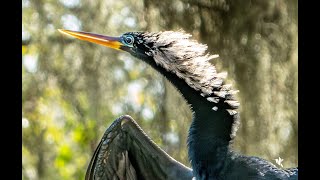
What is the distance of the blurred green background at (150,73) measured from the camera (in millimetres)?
3221

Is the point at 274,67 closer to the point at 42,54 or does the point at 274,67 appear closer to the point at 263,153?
the point at 263,153

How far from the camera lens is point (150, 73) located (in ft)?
11.3

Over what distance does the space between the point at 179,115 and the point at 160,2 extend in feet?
1.92

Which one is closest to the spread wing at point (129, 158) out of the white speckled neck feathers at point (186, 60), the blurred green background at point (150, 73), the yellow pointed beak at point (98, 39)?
the yellow pointed beak at point (98, 39)

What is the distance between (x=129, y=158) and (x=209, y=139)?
0.54 m

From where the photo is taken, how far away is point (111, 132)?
2.45 meters

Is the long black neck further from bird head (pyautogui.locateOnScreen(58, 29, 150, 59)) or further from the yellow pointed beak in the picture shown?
the yellow pointed beak

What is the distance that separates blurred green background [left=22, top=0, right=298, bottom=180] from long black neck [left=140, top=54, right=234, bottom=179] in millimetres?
1152

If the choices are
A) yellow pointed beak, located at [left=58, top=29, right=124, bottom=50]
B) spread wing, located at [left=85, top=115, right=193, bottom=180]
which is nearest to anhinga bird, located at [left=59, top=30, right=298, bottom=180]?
yellow pointed beak, located at [left=58, top=29, right=124, bottom=50]

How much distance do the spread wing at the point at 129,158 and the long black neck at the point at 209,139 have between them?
0.37 meters

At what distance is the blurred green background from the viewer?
127 inches
